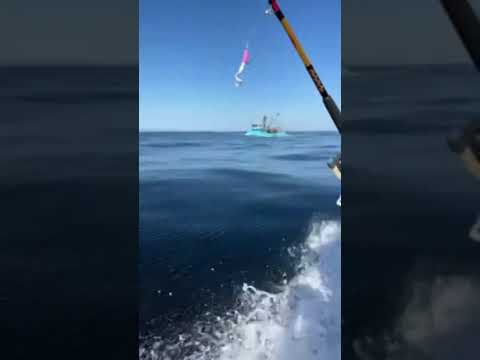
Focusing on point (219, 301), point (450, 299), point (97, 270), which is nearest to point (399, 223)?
point (450, 299)

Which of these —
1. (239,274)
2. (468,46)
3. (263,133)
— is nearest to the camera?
(468,46)

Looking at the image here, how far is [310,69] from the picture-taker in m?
10.5

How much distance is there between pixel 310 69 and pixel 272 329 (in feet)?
25.8

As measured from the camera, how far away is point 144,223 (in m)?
12.4

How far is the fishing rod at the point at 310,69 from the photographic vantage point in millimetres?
9562

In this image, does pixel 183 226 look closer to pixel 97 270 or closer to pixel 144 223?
pixel 144 223

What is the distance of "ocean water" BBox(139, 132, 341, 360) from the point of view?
6113mm

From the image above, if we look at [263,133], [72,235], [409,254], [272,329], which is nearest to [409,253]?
[409,254]

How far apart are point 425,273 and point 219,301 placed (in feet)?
16.7

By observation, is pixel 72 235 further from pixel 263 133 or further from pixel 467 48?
pixel 263 133

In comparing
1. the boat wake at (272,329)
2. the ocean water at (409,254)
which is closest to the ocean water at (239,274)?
the boat wake at (272,329)

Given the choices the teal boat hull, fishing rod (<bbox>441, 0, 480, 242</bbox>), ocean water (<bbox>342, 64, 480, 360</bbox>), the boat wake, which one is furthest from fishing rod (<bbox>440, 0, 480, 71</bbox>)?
the teal boat hull

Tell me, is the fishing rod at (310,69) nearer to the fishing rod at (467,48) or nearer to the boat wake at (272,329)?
the boat wake at (272,329)

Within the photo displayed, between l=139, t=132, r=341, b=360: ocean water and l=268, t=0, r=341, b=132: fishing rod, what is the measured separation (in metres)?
4.33
